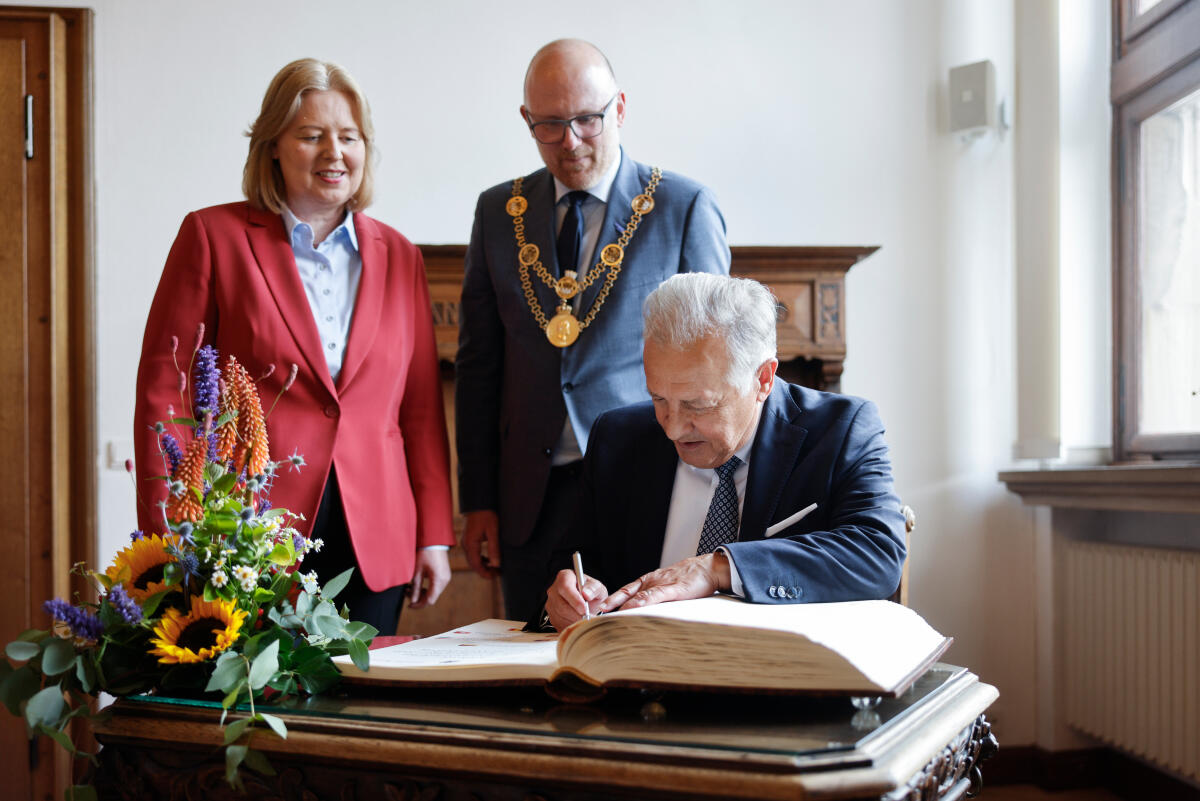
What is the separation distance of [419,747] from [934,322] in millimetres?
3189

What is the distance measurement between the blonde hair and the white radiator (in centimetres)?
237

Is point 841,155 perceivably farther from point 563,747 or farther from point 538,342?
point 563,747

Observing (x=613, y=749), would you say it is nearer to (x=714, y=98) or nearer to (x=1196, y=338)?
(x=1196, y=338)

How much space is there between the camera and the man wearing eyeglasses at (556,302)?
2.05 m

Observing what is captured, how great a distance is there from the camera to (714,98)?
12.1 ft

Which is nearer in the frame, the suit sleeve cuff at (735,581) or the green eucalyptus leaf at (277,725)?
the green eucalyptus leaf at (277,725)

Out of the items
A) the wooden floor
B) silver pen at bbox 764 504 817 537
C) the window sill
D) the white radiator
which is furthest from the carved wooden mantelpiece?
silver pen at bbox 764 504 817 537

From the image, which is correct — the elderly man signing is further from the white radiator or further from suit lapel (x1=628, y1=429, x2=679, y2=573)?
the white radiator

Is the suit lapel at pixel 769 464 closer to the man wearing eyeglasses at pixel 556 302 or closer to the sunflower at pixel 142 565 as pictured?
the man wearing eyeglasses at pixel 556 302

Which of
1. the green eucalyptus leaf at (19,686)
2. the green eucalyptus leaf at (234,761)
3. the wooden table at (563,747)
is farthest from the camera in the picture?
the green eucalyptus leaf at (19,686)

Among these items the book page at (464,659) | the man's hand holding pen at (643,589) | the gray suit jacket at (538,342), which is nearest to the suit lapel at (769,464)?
the man's hand holding pen at (643,589)

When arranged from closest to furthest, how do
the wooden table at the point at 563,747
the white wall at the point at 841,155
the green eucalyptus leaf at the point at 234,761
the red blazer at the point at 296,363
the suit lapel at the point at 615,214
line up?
the wooden table at the point at 563,747 → the green eucalyptus leaf at the point at 234,761 → the red blazer at the point at 296,363 → the suit lapel at the point at 615,214 → the white wall at the point at 841,155

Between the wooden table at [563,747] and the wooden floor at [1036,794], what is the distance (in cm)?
258

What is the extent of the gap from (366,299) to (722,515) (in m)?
0.86
